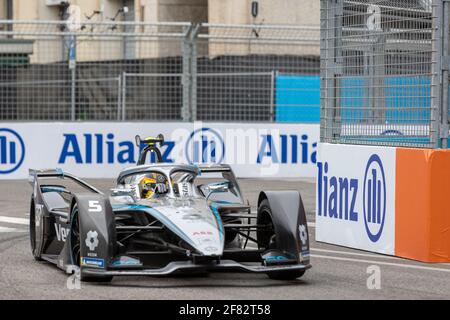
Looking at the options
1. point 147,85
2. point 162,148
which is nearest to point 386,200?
point 162,148

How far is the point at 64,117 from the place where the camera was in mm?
22141

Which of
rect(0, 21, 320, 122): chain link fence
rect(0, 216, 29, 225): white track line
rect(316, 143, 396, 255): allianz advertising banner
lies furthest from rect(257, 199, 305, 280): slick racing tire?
A: rect(0, 21, 320, 122): chain link fence

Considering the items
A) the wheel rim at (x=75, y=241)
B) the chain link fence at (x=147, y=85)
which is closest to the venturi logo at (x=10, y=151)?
the chain link fence at (x=147, y=85)

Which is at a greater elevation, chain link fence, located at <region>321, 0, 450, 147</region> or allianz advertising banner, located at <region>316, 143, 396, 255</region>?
chain link fence, located at <region>321, 0, 450, 147</region>

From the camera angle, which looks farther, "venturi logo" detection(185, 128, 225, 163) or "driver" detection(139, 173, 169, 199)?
"venturi logo" detection(185, 128, 225, 163)

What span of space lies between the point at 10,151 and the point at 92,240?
1146 centimetres

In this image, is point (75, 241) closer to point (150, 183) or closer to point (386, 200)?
point (150, 183)

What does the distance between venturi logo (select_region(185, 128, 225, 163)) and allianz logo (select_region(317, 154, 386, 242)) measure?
802cm

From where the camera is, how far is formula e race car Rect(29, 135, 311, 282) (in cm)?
921

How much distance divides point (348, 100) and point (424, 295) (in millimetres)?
4009

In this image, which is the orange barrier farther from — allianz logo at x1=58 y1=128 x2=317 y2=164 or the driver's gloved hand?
allianz logo at x1=58 y1=128 x2=317 y2=164

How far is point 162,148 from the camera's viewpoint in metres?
20.9

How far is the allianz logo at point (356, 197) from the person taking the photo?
11625 millimetres
